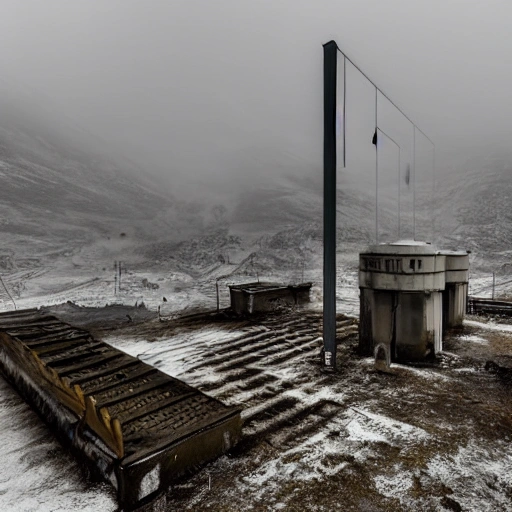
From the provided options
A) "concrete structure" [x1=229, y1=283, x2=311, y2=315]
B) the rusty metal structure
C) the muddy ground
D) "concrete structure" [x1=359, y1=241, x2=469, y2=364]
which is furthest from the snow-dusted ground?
"concrete structure" [x1=229, y1=283, x2=311, y2=315]

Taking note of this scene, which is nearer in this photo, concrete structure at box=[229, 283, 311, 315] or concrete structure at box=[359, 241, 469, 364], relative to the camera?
concrete structure at box=[359, 241, 469, 364]

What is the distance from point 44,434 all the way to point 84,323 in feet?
27.7

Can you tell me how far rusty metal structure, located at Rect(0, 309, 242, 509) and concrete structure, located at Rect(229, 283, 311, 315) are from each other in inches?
265

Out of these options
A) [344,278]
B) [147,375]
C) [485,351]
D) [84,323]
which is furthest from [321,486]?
[344,278]

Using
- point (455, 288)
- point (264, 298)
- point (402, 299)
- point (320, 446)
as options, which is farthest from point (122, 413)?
point (455, 288)

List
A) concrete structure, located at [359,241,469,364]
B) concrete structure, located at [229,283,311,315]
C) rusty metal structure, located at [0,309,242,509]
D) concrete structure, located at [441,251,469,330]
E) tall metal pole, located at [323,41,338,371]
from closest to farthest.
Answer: rusty metal structure, located at [0,309,242,509] < tall metal pole, located at [323,41,338,371] < concrete structure, located at [359,241,469,364] < concrete structure, located at [441,251,469,330] < concrete structure, located at [229,283,311,315]

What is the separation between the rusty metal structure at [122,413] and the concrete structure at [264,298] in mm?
6721

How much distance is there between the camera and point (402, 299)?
8570mm

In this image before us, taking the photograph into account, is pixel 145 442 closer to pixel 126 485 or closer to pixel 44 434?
pixel 126 485

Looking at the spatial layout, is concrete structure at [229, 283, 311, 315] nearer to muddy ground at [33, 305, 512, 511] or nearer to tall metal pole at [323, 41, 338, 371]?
muddy ground at [33, 305, 512, 511]

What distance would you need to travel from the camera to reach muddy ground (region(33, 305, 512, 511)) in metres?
4.04

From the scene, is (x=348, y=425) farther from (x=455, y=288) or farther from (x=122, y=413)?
(x=455, y=288)

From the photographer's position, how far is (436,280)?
8.42 metres

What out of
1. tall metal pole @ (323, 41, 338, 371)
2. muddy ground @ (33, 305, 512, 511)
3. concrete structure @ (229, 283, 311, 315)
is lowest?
muddy ground @ (33, 305, 512, 511)
